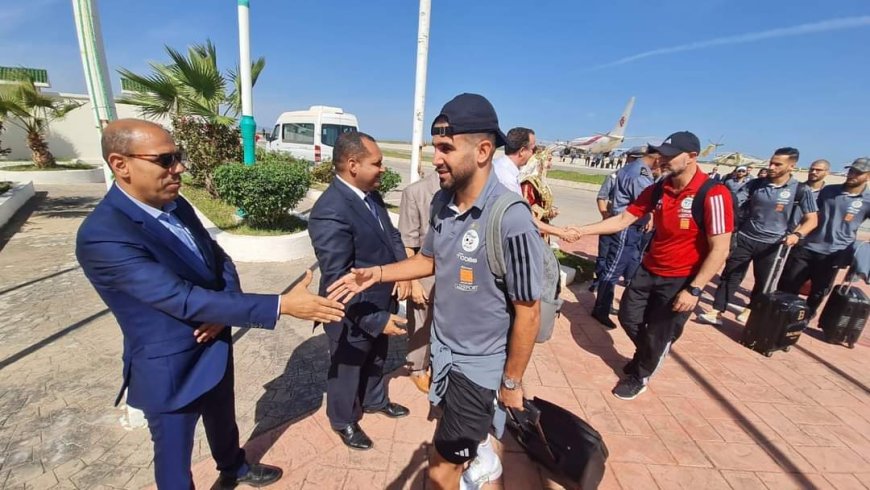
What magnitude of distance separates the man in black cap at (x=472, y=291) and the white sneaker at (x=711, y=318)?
417 cm

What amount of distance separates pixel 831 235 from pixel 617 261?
2285 mm

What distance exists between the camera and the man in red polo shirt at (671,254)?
2664 mm

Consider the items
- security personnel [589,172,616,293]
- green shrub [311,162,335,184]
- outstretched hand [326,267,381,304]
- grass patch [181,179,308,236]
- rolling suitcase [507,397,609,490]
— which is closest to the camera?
outstretched hand [326,267,381,304]

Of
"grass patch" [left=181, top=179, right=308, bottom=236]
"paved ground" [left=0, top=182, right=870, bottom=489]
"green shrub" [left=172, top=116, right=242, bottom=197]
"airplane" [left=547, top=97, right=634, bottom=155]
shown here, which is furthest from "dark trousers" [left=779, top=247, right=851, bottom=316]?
"airplane" [left=547, top=97, right=634, bottom=155]

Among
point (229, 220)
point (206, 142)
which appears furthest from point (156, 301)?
point (206, 142)

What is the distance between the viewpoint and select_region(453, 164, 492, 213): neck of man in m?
1.65

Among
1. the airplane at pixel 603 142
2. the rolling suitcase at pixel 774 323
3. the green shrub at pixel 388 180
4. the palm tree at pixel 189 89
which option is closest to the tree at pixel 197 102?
the palm tree at pixel 189 89

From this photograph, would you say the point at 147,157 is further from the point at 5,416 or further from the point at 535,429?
the point at 5,416

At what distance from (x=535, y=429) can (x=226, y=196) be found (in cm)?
584

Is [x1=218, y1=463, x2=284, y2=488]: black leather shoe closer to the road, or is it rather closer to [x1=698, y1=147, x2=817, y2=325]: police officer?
[x1=698, y1=147, x2=817, y2=325]: police officer

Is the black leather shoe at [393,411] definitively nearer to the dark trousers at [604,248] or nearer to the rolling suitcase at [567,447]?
the rolling suitcase at [567,447]

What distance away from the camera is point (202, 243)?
183 cm

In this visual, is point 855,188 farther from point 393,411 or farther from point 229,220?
point 229,220

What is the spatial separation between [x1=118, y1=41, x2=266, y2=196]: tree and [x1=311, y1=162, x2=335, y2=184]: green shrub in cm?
308
